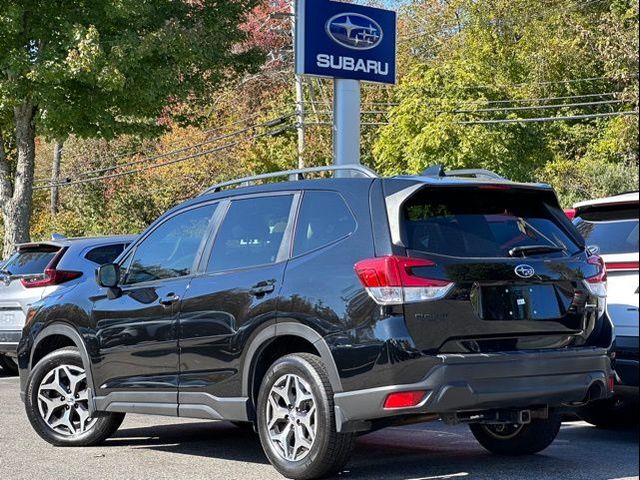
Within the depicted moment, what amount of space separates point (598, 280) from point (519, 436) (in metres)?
1.37

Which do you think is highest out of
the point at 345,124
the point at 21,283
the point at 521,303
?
the point at 345,124

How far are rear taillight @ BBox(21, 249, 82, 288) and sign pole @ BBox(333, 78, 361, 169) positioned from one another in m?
3.98

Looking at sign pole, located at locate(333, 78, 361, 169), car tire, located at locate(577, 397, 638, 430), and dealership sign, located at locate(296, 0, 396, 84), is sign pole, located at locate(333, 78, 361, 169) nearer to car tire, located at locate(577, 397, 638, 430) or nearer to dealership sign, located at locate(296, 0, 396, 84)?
dealership sign, located at locate(296, 0, 396, 84)

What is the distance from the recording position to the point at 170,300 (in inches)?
303

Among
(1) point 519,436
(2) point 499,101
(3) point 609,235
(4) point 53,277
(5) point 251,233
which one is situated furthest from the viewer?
(2) point 499,101

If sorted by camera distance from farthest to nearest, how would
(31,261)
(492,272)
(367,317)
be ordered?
(31,261) < (492,272) < (367,317)

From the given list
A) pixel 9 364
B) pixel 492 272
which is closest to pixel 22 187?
pixel 9 364

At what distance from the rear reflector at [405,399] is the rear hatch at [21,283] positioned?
769 cm

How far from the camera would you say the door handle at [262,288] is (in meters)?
7.01

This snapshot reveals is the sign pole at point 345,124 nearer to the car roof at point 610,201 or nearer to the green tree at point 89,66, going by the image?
the car roof at point 610,201

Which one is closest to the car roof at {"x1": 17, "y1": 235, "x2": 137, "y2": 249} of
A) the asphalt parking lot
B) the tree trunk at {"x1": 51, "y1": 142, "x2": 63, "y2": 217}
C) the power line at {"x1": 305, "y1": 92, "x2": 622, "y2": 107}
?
the asphalt parking lot

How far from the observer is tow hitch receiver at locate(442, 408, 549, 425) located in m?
6.45

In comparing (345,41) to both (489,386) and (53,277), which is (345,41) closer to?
(53,277)

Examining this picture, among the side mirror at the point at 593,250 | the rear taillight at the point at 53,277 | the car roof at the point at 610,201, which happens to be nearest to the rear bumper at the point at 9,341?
the rear taillight at the point at 53,277
